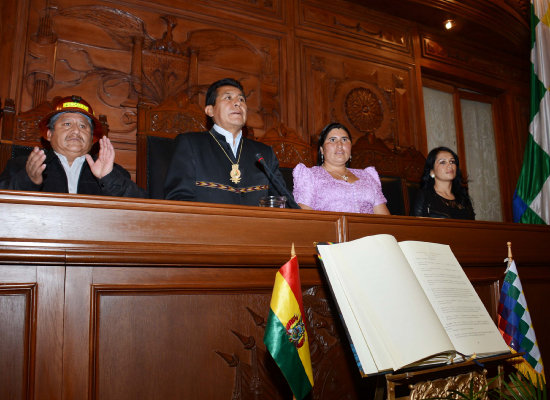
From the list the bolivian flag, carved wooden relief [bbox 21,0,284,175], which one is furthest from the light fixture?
the bolivian flag

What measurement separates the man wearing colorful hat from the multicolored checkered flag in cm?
151

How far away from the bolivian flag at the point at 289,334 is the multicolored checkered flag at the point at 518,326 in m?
0.80

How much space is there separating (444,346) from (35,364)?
90 cm

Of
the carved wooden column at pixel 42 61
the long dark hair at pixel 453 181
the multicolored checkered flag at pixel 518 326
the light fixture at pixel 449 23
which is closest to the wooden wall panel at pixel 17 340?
the multicolored checkered flag at pixel 518 326

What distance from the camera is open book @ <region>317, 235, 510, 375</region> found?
104 centimetres

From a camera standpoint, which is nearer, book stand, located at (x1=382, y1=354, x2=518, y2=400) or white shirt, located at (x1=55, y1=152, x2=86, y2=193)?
book stand, located at (x1=382, y1=354, x2=518, y2=400)

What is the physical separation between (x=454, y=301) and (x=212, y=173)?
1317mm

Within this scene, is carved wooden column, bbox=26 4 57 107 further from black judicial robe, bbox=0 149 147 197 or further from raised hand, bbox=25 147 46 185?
raised hand, bbox=25 147 46 185

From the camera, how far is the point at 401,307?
108 centimetres

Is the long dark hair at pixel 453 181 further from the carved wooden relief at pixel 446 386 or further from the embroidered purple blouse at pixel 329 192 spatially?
the carved wooden relief at pixel 446 386

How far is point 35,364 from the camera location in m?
1.01

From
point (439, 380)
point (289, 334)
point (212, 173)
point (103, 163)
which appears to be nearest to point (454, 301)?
point (439, 380)

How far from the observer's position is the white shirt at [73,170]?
2156 mm

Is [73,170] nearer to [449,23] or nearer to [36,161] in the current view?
[36,161]
